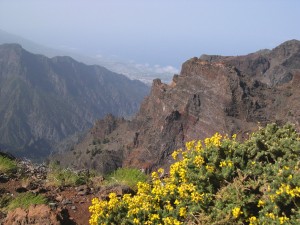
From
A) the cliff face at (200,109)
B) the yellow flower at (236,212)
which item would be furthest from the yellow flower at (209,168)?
the cliff face at (200,109)

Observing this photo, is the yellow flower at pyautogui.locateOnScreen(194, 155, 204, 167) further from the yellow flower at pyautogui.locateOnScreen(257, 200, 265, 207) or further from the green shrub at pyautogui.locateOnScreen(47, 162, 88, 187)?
the green shrub at pyautogui.locateOnScreen(47, 162, 88, 187)

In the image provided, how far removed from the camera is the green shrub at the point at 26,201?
934 cm

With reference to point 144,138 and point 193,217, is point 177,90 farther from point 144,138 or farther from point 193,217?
point 193,217

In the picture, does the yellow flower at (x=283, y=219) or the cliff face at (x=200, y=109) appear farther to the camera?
the cliff face at (x=200, y=109)

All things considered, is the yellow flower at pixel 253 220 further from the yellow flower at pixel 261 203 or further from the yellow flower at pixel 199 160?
the yellow flower at pixel 199 160

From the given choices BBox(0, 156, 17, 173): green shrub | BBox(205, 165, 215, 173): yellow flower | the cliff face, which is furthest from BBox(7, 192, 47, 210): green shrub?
the cliff face

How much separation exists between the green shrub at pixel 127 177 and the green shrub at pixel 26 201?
2.10m

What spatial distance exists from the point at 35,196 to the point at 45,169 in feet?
12.4

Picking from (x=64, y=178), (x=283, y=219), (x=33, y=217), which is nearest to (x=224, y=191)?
(x=283, y=219)

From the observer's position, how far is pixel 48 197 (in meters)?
10.4

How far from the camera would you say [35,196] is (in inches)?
398

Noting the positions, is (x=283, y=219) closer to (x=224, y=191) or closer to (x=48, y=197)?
(x=224, y=191)

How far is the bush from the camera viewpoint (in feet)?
21.9

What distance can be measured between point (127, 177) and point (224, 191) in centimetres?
489
